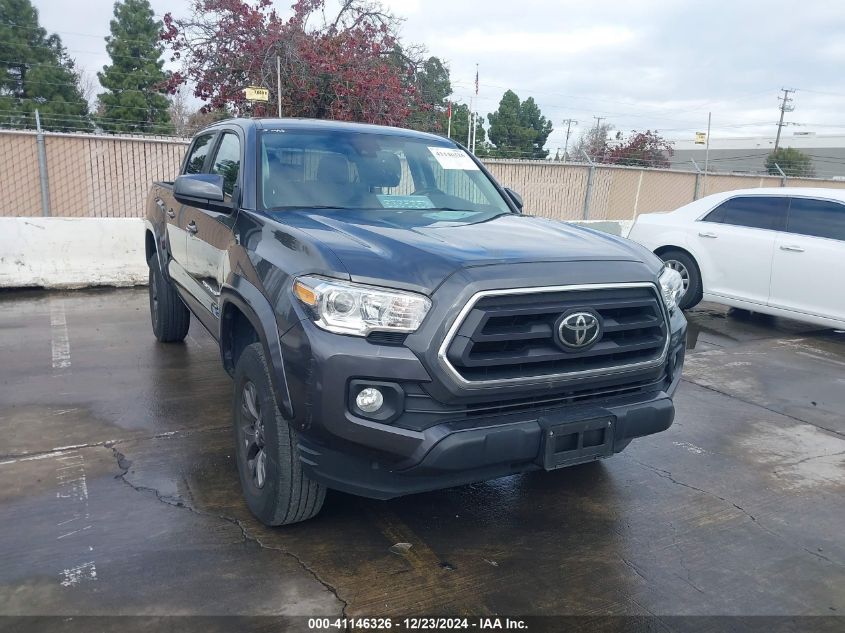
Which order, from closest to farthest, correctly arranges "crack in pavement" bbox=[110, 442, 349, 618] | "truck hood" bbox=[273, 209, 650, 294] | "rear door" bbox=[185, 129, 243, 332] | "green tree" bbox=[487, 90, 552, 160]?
1. "truck hood" bbox=[273, 209, 650, 294]
2. "crack in pavement" bbox=[110, 442, 349, 618]
3. "rear door" bbox=[185, 129, 243, 332]
4. "green tree" bbox=[487, 90, 552, 160]

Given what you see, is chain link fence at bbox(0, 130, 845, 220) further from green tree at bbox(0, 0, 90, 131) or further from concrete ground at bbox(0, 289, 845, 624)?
green tree at bbox(0, 0, 90, 131)

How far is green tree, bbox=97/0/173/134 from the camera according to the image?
3288 centimetres

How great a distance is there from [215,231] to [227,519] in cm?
166

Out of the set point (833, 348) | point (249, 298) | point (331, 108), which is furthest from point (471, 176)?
point (331, 108)

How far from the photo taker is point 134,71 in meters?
34.1

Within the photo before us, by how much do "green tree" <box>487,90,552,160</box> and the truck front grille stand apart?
44.4 m

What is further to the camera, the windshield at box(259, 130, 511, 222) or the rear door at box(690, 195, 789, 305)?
the rear door at box(690, 195, 789, 305)

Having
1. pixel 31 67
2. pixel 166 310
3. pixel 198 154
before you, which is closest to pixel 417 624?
pixel 198 154

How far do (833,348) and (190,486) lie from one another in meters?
6.67

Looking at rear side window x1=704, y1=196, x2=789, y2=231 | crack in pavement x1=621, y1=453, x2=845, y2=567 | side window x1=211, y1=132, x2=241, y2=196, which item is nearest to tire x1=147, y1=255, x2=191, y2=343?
side window x1=211, y1=132, x2=241, y2=196

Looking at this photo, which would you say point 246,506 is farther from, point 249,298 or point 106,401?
point 106,401

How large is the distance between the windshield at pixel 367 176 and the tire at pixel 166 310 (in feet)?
8.40

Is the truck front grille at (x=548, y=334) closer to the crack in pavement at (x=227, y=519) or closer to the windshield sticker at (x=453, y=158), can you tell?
the crack in pavement at (x=227, y=519)

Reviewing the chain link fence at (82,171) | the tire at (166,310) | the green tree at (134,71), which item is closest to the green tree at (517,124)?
the green tree at (134,71)
